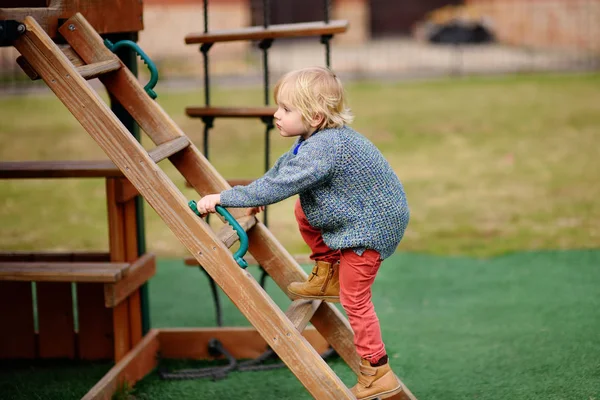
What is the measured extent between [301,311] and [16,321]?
1966 mm

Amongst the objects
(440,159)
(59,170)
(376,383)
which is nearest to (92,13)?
(59,170)

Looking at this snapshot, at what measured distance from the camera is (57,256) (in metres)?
4.86

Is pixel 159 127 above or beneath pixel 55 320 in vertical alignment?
above

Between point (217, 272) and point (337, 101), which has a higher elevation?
point (337, 101)

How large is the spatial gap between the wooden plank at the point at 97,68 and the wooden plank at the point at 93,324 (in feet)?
4.68

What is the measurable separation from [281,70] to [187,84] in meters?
2.21

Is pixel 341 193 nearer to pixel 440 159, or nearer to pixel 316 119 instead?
pixel 316 119

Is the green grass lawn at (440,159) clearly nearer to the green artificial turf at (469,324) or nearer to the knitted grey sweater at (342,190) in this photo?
the green artificial turf at (469,324)

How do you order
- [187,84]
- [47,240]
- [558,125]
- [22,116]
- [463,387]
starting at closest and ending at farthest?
[463,387] → [47,240] → [558,125] → [22,116] → [187,84]

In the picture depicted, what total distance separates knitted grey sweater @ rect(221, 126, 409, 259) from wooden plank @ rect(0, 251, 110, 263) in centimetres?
161

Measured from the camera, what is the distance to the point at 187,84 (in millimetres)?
16906

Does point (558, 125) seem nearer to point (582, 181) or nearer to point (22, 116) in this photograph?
point (582, 181)

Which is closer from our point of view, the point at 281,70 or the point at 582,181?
the point at 582,181

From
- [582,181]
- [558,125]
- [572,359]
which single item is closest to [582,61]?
[558,125]
